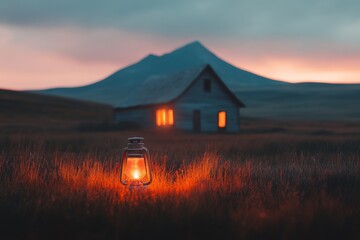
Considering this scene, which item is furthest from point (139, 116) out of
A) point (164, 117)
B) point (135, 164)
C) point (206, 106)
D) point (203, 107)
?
point (135, 164)

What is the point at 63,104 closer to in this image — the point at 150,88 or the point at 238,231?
the point at 150,88

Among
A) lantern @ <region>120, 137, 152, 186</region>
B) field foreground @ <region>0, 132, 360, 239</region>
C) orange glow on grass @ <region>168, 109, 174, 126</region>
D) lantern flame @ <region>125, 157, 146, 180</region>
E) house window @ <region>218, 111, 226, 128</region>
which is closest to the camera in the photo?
field foreground @ <region>0, 132, 360, 239</region>

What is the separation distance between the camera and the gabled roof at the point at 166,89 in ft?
118

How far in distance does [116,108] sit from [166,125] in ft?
34.6

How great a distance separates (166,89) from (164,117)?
2.70 metres

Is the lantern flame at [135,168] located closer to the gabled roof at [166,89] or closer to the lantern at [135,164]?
the lantern at [135,164]

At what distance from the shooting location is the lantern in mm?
6887

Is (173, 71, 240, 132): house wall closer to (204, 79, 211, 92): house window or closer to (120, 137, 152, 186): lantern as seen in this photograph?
(204, 79, 211, 92): house window

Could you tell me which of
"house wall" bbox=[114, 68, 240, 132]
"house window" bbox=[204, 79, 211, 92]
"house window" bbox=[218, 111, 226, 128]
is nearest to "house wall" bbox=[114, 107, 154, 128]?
"house wall" bbox=[114, 68, 240, 132]

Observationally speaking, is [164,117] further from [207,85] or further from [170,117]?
[207,85]

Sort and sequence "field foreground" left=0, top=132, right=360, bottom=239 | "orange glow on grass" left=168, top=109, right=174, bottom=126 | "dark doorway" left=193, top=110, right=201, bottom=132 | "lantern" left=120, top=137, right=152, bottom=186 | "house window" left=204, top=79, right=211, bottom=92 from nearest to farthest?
1. "field foreground" left=0, top=132, right=360, bottom=239
2. "lantern" left=120, top=137, right=152, bottom=186
3. "orange glow on grass" left=168, top=109, right=174, bottom=126
4. "dark doorway" left=193, top=110, right=201, bottom=132
5. "house window" left=204, top=79, right=211, bottom=92

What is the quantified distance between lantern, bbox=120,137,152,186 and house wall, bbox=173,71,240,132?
1099 inches

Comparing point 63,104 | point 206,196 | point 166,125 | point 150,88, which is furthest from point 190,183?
point 63,104

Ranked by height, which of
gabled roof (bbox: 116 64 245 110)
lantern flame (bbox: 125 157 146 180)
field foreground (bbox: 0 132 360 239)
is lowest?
field foreground (bbox: 0 132 360 239)
